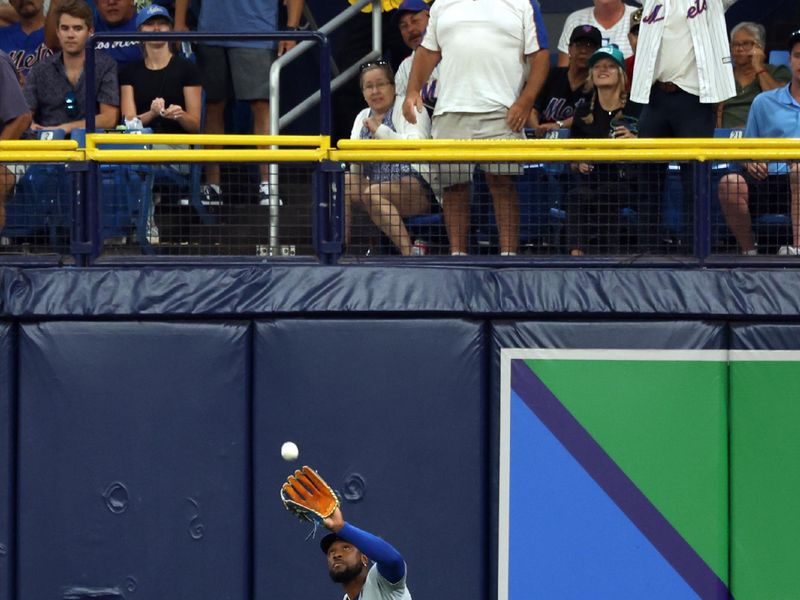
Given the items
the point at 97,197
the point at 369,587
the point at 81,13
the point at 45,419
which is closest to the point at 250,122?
the point at 81,13

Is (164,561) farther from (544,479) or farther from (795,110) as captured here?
(795,110)

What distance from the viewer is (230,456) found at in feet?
29.9

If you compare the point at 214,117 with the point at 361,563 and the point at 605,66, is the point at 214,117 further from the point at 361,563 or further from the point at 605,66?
the point at 361,563

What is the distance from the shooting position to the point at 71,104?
10.4 m

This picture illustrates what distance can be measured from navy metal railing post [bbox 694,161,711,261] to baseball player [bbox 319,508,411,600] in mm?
2839

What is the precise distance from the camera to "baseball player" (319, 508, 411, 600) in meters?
7.11

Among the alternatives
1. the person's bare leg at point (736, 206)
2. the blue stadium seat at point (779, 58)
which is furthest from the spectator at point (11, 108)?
the blue stadium seat at point (779, 58)

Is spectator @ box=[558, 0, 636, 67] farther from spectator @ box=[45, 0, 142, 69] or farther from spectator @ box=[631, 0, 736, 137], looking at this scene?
spectator @ box=[45, 0, 142, 69]

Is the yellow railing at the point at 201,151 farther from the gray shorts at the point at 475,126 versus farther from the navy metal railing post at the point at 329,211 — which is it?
the gray shorts at the point at 475,126

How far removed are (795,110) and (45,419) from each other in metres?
4.39

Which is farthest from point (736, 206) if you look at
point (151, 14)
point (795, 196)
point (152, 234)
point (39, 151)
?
point (151, 14)

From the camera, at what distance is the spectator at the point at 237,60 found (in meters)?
10.7

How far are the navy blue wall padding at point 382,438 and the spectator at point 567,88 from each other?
196cm

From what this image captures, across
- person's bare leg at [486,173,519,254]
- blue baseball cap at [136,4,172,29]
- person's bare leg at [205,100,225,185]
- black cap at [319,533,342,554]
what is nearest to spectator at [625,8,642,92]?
person's bare leg at [486,173,519,254]
